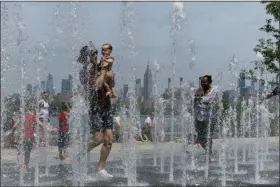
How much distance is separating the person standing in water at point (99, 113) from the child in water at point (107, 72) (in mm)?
69

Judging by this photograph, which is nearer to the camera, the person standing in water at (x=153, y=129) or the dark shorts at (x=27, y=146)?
the dark shorts at (x=27, y=146)

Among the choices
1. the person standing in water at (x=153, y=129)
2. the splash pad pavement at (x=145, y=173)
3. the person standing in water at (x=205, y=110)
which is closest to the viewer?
the splash pad pavement at (x=145, y=173)

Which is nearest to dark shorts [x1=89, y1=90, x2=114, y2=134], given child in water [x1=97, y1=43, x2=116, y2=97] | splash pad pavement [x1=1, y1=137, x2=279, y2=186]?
child in water [x1=97, y1=43, x2=116, y2=97]

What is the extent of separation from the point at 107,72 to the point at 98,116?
0.52 meters

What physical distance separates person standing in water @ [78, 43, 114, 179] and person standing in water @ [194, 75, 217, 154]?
2.25 m

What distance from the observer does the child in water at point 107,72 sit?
623 cm

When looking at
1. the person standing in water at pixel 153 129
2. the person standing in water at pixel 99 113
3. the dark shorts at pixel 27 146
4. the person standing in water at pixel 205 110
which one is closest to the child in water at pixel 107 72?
the person standing in water at pixel 99 113

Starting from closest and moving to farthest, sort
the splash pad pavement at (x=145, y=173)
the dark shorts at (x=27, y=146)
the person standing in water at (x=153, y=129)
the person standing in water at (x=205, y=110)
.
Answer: the splash pad pavement at (x=145, y=173) → the dark shorts at (x=27, y=146) → the person standing in water at (x=205, y=110) → the person standing in water at (x=153, y=129)

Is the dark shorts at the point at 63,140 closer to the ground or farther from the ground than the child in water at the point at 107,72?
closer to the ground

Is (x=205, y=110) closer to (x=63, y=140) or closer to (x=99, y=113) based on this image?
(x=99, y=113)

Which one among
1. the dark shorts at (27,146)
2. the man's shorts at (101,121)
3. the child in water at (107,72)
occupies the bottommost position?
the dark shorts at (27,146)

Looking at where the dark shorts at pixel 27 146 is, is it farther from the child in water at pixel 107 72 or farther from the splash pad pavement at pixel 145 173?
the child in water at pixel 107 72

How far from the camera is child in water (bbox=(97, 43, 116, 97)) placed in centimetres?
623

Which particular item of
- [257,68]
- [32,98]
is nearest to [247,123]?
[257,68]
